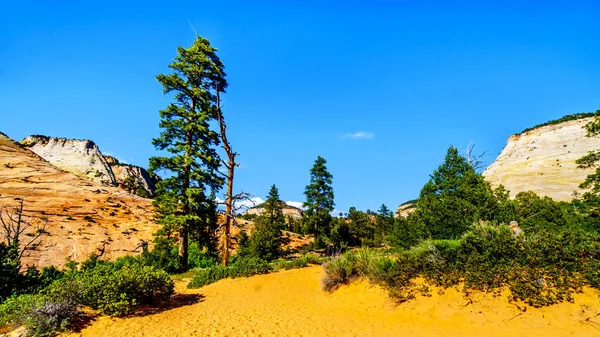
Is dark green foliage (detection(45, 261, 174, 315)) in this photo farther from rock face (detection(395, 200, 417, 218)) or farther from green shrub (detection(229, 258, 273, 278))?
rock face (detection(395, 200, 417, 218))

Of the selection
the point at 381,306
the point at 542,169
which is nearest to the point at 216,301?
the point at 381,306

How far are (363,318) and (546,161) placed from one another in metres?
80.6

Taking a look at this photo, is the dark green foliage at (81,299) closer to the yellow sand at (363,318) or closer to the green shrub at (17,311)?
the green shrub at (17,311)

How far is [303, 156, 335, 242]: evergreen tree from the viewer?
137ft

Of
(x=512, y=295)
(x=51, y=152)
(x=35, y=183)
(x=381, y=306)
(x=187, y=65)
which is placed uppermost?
(x=51, y=152)

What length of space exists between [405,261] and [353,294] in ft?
8.56

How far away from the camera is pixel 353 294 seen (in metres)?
12.5

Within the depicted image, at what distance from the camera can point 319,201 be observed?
42.4 metres

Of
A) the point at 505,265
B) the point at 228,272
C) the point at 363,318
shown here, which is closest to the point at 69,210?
the point at 228,272

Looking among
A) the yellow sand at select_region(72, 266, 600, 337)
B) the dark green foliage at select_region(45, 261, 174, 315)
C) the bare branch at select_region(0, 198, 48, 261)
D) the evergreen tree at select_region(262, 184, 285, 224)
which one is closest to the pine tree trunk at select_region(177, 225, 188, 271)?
the yellow sand at select_region(72, 266, 600, 337)

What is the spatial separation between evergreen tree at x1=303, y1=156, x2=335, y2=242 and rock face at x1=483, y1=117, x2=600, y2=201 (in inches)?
1693

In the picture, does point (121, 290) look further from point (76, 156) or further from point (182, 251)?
point (76, 156)

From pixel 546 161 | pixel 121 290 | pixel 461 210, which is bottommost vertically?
pixel 121 290

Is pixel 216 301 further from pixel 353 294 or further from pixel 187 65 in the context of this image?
pixel 187 65
